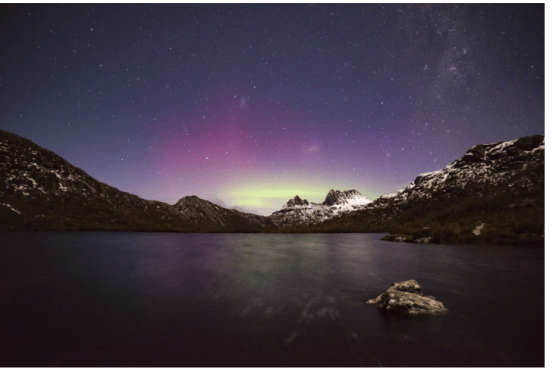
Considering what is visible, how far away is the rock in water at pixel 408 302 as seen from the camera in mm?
15469

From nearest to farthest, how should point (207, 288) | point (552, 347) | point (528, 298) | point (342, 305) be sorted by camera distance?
→ point (552, 347)
point (342, 305)
point (528, 298)
point (207, 288)

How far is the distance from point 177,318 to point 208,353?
6.09 m

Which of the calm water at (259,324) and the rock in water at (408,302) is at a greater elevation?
the rock in water at (408,302)

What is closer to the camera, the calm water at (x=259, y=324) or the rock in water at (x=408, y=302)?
the calm water at (x=259, y=324)

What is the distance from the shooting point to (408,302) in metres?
15.7

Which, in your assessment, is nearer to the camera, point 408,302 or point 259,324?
point 259,324

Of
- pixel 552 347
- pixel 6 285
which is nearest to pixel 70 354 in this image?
pixel 552 347

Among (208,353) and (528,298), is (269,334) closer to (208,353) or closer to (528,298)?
(208,353)

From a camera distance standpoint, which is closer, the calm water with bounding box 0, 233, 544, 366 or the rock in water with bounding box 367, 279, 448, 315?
the calm water with bounding box 0, 233, 544, 366

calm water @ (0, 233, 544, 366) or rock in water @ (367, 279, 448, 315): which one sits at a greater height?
rock in water @ (367, 279, 448, 315)

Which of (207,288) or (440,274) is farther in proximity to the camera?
(440,274)

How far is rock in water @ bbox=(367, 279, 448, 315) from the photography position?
15469mm

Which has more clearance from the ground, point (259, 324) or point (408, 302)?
point (408, 302)

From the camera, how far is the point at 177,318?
1573 centimetres
